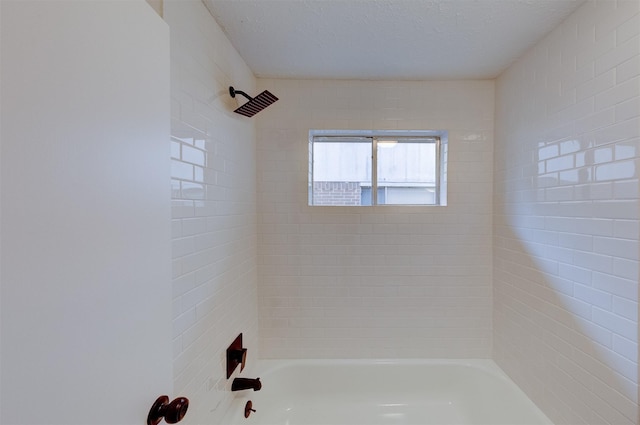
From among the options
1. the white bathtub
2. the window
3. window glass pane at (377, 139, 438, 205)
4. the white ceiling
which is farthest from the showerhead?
the white bathtub

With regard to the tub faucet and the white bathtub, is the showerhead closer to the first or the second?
the tub faucet

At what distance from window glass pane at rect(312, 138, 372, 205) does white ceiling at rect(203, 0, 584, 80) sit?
49cm

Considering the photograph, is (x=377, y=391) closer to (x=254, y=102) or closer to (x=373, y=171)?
(x=373, y=171)

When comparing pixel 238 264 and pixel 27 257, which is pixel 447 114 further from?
pixel 27 257

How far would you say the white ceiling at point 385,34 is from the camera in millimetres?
1268

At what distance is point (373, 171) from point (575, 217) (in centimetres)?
121

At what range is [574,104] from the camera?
4.24 ft

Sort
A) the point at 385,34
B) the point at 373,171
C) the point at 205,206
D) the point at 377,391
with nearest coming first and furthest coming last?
the point at 205,206, the point at 385,34, the point at 377,391, the point at 373,171

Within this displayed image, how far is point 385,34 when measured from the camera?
145cm

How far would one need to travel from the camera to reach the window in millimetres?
2170

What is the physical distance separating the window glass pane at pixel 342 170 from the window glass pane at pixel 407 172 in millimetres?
120

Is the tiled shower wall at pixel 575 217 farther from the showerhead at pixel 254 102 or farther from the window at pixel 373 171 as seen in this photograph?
the showerhead at pixel 254 102

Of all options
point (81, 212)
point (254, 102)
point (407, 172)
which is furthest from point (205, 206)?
point (407, 172)

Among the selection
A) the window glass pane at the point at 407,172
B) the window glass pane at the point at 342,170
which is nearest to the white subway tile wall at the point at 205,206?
the window glass pane at the point at 342,170
